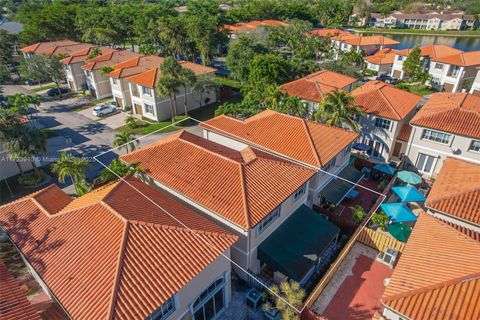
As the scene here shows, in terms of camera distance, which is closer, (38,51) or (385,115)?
(385,115)

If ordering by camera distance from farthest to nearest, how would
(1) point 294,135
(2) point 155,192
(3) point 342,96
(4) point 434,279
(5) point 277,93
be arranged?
(5) point 277,93 < (3) point 342,96 < (1) point 294,135 < (2) point 155,192 < (4) point 434,279

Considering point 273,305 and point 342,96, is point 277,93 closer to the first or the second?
point 342,96

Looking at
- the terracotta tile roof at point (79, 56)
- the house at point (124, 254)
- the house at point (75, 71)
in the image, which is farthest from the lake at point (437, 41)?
the house at point (124, 254)

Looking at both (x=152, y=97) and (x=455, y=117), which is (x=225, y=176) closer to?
(x=455, y=117)

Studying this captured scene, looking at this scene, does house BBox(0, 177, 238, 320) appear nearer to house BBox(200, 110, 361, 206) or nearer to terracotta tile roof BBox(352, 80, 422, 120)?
house BBox(200, 110, 361, 206)

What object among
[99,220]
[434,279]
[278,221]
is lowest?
[278,221]

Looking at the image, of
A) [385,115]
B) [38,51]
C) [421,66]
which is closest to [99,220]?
[385,115]

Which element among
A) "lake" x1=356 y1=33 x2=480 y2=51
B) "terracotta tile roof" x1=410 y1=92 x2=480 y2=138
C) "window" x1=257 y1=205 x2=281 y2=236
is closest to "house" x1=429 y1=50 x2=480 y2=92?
"terracotta tile roof" x1=410 y1=92 x2=480 y2=138
